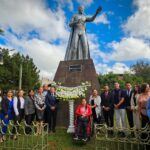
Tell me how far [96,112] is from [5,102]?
9.72 feet

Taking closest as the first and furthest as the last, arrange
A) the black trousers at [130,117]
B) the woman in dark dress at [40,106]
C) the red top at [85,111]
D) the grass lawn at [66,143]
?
the grass lawn at [66,143]
the red top at [85,111]
the black trousers at [130,117]
the woman in dark dress at [40,106]

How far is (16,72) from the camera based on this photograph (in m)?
29.3

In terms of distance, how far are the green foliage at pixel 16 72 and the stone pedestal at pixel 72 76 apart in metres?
18.2

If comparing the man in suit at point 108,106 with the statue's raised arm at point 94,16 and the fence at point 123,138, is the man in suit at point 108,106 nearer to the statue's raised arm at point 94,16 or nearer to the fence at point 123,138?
the fence at point 123,138

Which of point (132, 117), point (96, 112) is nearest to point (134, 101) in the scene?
point (132, 117)

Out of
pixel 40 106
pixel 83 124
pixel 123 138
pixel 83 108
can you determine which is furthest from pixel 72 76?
pixel 123 138

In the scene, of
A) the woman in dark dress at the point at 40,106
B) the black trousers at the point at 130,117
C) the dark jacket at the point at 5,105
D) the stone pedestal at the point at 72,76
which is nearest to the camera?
the dark jacket at the point at 5,105

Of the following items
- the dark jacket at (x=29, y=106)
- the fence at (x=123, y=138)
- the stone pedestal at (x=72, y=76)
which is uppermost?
the stone pedestal at (x=72, y=76)

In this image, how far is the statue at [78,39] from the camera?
11.2m

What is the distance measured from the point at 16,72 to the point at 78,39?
62.9ft

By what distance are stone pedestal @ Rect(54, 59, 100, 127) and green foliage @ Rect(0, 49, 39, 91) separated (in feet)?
59.8

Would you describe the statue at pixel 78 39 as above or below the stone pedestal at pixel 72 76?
above

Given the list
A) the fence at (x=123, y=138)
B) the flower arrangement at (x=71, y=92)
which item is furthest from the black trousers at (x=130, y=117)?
the flower arrangement at (x=71, y=92)

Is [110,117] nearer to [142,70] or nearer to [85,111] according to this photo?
[85,111]
